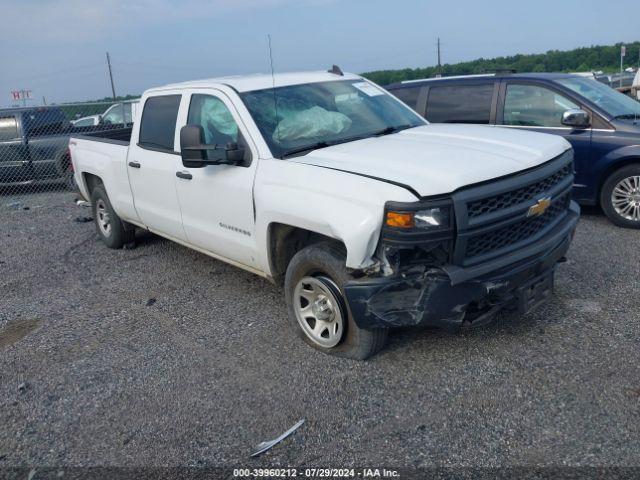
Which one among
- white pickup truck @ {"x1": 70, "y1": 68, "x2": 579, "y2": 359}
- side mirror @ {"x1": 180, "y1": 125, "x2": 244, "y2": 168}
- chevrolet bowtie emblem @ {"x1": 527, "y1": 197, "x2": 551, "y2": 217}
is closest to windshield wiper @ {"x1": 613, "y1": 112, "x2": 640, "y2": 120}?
white pickup truck @ {"x1": 70, "y1": 68, "x2": 579, "y2": 359}

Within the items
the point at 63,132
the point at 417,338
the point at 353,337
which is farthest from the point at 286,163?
the point at 63,132

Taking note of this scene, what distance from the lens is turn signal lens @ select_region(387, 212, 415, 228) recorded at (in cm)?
331

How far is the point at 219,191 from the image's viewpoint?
15.2ft

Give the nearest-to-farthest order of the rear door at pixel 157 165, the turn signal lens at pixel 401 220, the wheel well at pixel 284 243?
the turn signal lens at pixel 401 220
the wheel well at pixel 284 243
the rear door at pixel 157 165

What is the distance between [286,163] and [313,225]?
1.97 ft

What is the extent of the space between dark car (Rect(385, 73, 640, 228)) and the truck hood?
2.62 meters

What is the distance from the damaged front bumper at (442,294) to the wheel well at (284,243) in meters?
0.76

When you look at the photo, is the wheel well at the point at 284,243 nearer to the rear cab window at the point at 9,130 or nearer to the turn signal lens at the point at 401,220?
the turn signal lens at the point at 401,220

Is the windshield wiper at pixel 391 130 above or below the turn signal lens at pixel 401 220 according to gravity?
above

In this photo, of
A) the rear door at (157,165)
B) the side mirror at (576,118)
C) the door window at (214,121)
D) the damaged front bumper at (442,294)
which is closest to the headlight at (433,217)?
the damaged front bumper at (442,294)

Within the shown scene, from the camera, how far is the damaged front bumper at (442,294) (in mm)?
3438

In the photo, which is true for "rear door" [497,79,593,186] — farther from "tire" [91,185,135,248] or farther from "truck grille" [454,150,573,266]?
"tire" [91,185,135,248]

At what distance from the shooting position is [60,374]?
4191mm

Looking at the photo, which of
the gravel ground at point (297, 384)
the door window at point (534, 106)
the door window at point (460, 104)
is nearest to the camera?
the gravel ground at point (297, 384)
